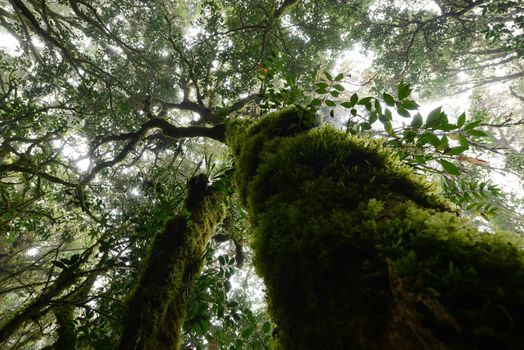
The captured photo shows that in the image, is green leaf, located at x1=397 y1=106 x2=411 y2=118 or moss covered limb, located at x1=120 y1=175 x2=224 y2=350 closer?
moss covered limb, located at x1=120 y1=175 x2=224 y2=350

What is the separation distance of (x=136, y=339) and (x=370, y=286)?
1571 millimetres

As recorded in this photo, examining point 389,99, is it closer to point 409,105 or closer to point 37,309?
point 409,105

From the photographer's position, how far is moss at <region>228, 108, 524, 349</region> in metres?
0.65

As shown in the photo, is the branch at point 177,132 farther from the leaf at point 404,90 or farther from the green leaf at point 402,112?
the leaf at point 404,90

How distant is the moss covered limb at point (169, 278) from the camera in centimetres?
186

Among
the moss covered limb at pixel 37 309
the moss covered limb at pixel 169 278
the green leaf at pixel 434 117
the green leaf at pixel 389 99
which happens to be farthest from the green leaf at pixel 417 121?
the moss covered limb at pixel 37 309

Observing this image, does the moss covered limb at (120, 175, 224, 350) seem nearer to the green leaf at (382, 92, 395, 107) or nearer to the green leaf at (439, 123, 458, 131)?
the green leaf at (382, 92, 395, 107)

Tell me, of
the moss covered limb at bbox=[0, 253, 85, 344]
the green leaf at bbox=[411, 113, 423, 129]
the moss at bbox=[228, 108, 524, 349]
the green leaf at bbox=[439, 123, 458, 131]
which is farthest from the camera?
the moss covered limb at bbox=[0, 253, 85, 344]

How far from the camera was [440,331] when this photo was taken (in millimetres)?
636

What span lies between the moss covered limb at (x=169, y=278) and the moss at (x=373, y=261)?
36.9 inches

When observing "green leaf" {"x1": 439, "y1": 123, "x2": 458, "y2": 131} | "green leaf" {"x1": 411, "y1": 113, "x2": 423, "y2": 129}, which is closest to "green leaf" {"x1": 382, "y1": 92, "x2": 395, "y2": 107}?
"green leaf" {"x1": 411, "y1": 113, "x2": 423, "y2": 129}

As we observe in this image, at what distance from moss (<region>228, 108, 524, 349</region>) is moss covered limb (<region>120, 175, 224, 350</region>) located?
36.9 inches

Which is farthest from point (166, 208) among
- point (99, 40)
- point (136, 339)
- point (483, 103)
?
point (483, 103)

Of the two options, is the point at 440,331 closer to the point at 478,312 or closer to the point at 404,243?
the point at 478,312
